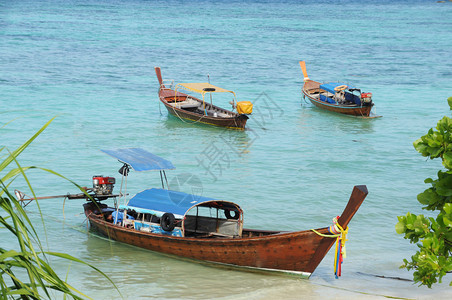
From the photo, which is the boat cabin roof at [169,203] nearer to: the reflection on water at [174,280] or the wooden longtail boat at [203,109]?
the reflection on water at [174,280]

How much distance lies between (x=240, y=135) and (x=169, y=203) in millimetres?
12175

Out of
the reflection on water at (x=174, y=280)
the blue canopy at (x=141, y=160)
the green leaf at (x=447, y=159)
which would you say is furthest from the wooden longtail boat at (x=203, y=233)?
the green leaf at (x=447, y=159)

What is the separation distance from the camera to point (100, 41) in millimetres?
50094

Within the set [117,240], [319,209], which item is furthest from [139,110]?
[117,240]

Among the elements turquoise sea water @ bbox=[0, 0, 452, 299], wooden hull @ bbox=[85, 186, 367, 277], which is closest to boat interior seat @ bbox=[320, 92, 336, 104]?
turquoise sea water @ bbox=[0, 0, 452, 299]

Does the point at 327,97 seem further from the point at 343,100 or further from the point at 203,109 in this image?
the point at 203,109

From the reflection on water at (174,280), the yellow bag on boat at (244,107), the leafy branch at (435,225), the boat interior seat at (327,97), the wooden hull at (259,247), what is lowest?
the reflection on water at (174,280)

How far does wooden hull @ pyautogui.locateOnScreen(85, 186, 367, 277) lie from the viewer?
970 cm

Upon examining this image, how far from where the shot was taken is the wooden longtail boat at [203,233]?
9.87 metres

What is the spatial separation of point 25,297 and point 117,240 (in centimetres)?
941

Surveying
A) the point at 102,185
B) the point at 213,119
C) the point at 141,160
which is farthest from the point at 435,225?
the point at 213,119

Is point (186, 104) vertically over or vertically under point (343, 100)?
over

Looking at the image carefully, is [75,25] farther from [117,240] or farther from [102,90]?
[117,240]

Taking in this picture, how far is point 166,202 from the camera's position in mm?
11344
